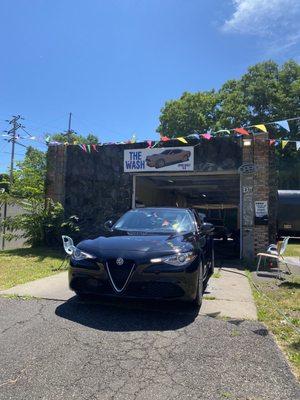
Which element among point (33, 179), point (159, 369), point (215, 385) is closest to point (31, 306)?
point (159, 369)

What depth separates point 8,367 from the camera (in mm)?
3676

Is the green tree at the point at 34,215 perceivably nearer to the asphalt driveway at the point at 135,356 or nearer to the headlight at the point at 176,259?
the asphalt driveway at the point at 135,356

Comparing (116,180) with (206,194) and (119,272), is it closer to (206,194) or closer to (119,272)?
(119,272)

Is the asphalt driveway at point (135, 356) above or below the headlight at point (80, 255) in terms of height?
below

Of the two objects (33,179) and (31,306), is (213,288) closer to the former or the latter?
(31,306)

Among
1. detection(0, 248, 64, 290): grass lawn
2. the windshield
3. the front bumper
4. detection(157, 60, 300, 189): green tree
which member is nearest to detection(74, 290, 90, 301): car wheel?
the front bumper

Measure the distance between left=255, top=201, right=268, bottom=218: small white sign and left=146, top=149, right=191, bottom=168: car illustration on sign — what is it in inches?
104

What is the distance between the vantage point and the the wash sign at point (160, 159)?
12727 mm

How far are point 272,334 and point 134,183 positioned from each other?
9.24 metres

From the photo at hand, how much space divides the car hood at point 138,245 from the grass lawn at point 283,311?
4.90 ft

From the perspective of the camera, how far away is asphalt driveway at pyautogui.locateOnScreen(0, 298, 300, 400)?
3.30 m

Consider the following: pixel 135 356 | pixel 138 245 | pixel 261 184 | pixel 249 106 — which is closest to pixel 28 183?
pixel 261 184

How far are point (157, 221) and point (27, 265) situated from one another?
457 centimetres

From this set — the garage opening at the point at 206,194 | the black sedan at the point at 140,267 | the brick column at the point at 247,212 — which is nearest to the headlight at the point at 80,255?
the black sedan at the point at 140,267
